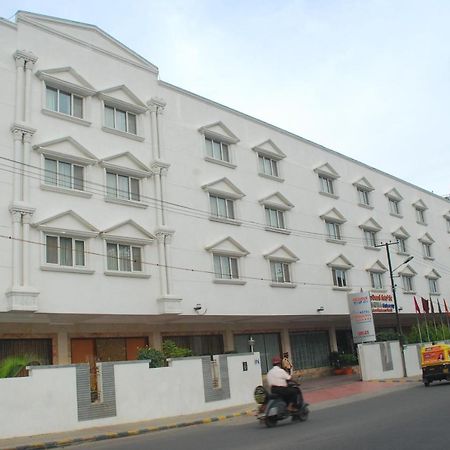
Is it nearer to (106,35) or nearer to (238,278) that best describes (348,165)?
(238,278)

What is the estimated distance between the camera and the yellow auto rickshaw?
71.4 ft

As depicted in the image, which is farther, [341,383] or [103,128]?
[341,383]

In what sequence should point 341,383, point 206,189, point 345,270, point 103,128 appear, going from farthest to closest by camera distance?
1. point 345,270
2. point 341,383
3. point 206,189
4. point 103,128

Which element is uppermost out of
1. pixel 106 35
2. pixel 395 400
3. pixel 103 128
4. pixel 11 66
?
pixel 106 35

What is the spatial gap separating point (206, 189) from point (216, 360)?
28.2ft

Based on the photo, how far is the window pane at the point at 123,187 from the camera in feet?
75.4

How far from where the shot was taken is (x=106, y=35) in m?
24.1

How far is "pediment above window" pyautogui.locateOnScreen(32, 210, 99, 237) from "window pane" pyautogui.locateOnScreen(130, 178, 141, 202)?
2790 mm

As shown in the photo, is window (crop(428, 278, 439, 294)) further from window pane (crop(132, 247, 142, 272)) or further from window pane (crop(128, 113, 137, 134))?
window pane (crop(128, 113, 137, 134))

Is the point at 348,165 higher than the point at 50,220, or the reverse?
the point at 348,165

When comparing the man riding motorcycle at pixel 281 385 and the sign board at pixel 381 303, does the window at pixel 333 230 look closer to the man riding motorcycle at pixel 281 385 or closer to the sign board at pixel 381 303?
the sign board at pixel 381 303

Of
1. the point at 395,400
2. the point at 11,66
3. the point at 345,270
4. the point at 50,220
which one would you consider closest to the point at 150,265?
the point at 50,220

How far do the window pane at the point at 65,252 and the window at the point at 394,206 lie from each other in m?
27.5

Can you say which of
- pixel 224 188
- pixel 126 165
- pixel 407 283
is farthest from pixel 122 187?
pixel 407 283
